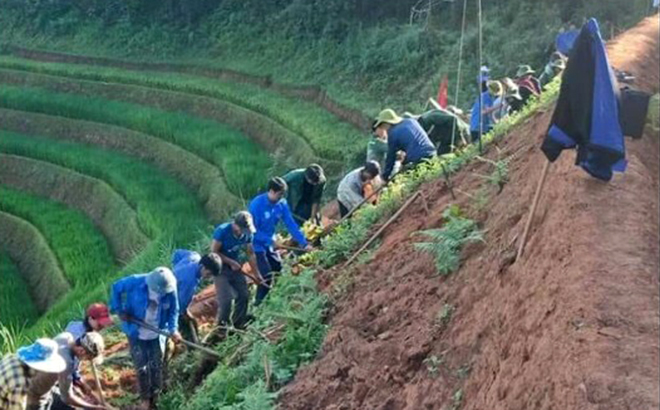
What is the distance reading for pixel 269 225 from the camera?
8.48 metres

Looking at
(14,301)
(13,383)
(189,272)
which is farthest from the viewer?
(14,301)

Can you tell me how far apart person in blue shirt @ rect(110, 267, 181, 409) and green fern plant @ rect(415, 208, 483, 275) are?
1825 millimetres

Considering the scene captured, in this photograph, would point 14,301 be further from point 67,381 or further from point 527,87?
point 67,381

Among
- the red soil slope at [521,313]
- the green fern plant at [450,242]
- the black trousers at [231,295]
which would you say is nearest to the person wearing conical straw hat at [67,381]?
the red soil slope at [521,313]

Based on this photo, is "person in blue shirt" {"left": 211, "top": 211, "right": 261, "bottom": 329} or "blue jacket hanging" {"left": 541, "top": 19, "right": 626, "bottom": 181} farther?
"person in blue shirt" {"left": 211, "top": 211, "right": 261, "bottom": 329}

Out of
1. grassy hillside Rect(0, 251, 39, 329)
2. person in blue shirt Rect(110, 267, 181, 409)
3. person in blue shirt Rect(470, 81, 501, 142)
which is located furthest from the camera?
grassy hillside Rect(0, 251, 39, 329)

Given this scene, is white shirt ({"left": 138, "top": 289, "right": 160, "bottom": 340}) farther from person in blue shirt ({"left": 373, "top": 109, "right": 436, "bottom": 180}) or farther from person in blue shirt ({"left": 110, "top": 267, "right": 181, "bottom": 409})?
person in blue shirt ({"left": 373, "top": 109, "right": 436, "bottom": 180})

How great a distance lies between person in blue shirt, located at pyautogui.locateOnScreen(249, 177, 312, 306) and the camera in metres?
8.35

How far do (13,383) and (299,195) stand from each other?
4716 millimetres

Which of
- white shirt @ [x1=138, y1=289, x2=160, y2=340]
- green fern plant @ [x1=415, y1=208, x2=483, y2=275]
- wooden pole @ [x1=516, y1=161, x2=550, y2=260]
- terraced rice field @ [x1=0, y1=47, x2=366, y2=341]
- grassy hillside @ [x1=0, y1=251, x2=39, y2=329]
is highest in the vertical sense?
wooden pole @ [x1=516, y1=161, x2=550, y2=260]

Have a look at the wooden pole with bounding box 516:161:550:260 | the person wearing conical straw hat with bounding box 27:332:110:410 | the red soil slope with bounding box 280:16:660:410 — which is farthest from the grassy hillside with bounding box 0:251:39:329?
the wooden pole with bounding box 516:161:550:260

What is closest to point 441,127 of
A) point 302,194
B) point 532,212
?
point 302,194

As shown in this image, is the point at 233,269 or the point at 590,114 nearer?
the point at 590,114

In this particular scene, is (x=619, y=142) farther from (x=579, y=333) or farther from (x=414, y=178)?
(x=414, y=178)
